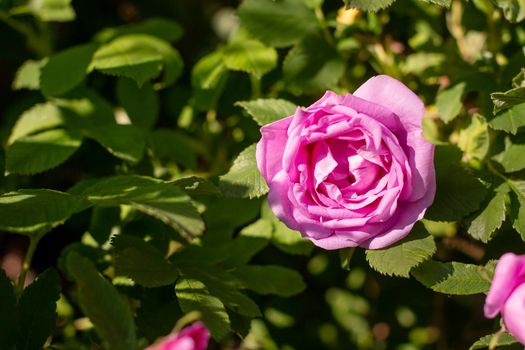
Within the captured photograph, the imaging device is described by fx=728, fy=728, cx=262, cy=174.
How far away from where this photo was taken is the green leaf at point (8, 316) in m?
0.97

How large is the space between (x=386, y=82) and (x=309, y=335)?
758mm

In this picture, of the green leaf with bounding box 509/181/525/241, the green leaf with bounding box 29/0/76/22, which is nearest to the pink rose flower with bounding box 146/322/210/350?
the green leaf with bounding box 509/181/525/241

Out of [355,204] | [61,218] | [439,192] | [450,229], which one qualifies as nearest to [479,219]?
[439,192]

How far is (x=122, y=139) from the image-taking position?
1.24 metres

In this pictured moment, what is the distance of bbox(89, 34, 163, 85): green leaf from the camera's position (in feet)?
3.88

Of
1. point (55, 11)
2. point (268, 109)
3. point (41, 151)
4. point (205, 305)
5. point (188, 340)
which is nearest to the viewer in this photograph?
point (188, 340)

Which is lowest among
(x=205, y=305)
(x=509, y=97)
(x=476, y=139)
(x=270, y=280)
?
(x=270, y=280)

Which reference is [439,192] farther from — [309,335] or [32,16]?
[32,16]

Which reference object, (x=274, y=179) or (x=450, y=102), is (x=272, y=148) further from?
(x=450, y=102)

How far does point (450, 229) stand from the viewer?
1.40 meters

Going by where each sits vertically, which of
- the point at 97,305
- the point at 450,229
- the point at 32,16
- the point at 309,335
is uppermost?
the point at 97,305

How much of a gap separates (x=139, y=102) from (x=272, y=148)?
493 mm

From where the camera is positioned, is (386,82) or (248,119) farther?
(248,119)

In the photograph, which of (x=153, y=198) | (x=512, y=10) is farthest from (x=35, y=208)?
(x=512, y=10)
